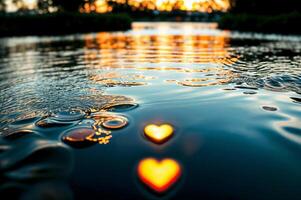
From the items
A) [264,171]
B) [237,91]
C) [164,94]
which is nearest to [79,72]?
[164,94]

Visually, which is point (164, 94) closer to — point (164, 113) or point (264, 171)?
point (164, 113)

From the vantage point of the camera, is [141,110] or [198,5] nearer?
[141,110]

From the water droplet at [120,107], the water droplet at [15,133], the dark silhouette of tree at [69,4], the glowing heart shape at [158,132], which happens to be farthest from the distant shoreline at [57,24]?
the glowing heart shape at [158,132]

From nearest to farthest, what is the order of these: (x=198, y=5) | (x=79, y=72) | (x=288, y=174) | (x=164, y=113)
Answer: (x=288, y=174) < (x=164, y=113) < (x=79, y=72) < (x=198, y=5)

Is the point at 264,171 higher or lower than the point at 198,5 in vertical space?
lower

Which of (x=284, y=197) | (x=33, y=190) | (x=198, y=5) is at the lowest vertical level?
(x=284, y=197)

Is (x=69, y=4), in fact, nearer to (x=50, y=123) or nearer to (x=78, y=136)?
(x=50, y=123)

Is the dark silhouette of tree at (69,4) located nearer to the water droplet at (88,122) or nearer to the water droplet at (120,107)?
the water droplet at (120,107)

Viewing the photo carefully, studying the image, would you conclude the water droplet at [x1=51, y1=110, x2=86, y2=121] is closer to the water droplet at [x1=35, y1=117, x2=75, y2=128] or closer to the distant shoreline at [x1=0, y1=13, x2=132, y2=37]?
the water droplet at [x1=35, y1=117, x2=75, y2=128]
